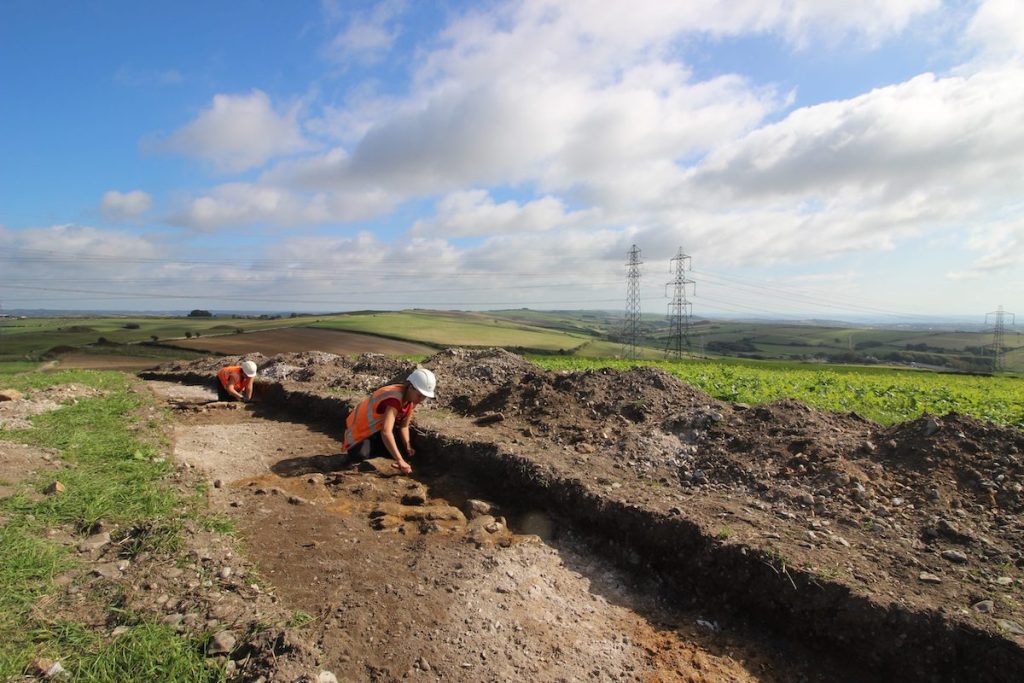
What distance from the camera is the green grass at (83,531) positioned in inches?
120

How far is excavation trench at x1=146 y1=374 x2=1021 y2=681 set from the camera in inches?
149

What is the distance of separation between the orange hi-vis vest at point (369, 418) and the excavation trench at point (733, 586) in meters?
1.20

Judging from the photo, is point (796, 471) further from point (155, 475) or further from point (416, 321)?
point (416, 321)

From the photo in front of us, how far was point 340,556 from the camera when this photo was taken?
4.73m

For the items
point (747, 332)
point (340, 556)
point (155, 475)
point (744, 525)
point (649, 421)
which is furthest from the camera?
point (747, 332)

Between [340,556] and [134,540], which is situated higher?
[134,540]

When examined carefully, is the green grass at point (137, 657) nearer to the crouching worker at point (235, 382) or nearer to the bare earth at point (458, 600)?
the bare earth at point (458, 600)

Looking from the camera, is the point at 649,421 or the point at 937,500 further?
the point at 649,421

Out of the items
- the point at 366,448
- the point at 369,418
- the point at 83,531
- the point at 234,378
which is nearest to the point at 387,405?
the point at 369,418

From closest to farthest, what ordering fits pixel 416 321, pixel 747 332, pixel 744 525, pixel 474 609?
pixel 474 609, pixel 744 525, pixel 416 321, pixel 747 332

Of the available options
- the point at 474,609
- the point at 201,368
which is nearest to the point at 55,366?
Result: the point at 201,368

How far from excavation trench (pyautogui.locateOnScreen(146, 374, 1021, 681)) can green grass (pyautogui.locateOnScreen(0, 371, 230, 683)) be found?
131 inches

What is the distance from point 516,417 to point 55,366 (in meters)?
27.0

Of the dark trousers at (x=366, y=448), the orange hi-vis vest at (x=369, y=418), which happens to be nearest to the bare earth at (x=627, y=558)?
the dark trousers at (x=366, y=448)
